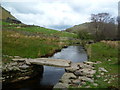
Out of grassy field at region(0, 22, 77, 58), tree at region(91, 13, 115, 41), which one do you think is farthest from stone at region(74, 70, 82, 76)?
tree at region(91, 13, 115, 41)

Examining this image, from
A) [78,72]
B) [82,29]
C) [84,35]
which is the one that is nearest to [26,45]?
[78,72]

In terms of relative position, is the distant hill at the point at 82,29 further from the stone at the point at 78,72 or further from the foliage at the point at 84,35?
the stone at the point at 78,72

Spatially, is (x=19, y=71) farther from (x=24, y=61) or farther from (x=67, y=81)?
(x=67, y=81)

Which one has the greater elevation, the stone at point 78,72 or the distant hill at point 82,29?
the distant hill at point 82,29

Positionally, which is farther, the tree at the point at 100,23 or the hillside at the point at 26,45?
the tree at the point at 100,23

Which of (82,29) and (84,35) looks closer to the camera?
(84,35)

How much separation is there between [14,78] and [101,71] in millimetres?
7236

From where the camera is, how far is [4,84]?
1131 centimetres

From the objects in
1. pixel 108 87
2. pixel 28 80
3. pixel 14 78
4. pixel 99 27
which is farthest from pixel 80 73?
pixel 99 27

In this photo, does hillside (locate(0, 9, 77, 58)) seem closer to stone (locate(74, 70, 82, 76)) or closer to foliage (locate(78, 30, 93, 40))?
stone (locate(74, 70, 82, 76))

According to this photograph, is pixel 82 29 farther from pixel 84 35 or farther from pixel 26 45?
pixel 26 45

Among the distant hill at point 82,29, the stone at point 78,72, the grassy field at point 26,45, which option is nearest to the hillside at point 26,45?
the grassy field at point 26,45

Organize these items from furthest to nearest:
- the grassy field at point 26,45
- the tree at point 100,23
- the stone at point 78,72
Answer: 1. the tree at point 100,23
2. the grassy field at point 26,45
3. the stone at point 78,72

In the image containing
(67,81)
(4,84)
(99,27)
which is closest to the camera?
(67,81)
